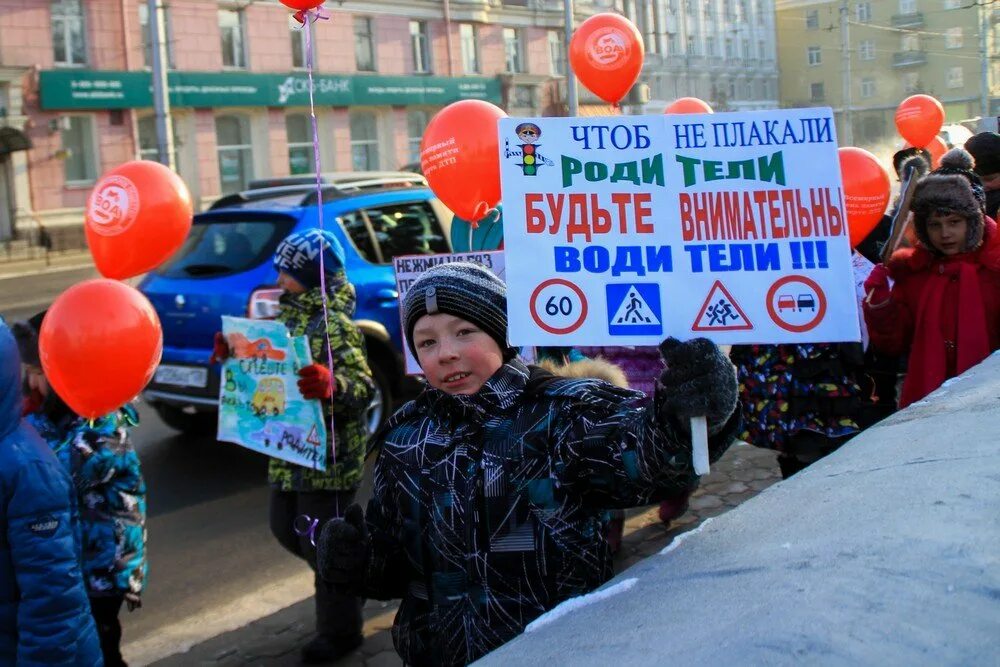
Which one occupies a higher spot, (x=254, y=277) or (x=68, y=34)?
(x=68, y=34)

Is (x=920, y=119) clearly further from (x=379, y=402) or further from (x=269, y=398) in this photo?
(x=269, y=398)

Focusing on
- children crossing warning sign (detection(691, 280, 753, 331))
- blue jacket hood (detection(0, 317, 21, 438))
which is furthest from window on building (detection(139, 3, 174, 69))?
children crossing warning sign (detection(691, 280, 753, 331))

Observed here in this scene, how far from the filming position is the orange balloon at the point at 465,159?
4910mm

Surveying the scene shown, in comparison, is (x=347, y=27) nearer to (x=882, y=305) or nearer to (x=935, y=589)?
(x=882, y=305)

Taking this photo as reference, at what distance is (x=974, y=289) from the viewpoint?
3590mm

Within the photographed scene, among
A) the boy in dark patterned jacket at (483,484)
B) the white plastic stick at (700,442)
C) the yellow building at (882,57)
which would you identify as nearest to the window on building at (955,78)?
the yellow building at (882,57)

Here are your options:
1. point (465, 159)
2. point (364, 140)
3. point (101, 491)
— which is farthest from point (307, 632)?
point (364, 140)

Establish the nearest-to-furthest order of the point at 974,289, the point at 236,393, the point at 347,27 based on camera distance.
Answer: the point at 974,289 → the point at 236,393 → the point at 347,27

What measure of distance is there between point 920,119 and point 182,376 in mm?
6569

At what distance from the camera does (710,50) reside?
92.9 feet

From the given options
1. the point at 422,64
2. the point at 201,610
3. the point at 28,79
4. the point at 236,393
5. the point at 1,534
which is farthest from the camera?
the point at 422,64

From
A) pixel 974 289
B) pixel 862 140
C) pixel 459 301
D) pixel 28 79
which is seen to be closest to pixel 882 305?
pixel 974 289

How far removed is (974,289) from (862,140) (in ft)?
116

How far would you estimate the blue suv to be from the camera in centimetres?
682
